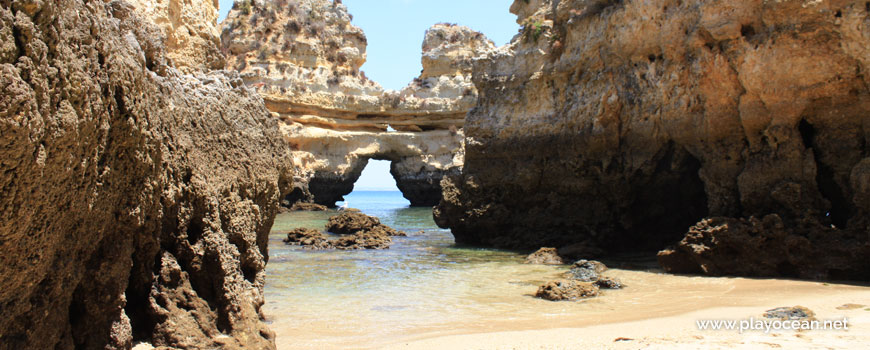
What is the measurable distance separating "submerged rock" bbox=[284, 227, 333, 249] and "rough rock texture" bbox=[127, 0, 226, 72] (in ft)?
24.6

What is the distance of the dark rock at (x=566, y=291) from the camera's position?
6.99 metres

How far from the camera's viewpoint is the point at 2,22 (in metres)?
2.03

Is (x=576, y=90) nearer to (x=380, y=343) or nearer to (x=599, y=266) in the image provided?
(x=599, y=266)

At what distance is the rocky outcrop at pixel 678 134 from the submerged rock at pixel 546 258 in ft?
4.04

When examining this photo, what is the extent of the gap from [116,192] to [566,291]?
5.32 metres

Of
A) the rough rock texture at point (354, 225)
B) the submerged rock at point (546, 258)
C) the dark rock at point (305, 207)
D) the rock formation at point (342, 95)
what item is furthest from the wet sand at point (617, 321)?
the rock formation at point (342, 95)

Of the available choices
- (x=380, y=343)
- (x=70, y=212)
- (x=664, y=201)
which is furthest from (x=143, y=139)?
(x=664, y=201)

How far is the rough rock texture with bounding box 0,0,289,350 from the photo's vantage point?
2.18 m

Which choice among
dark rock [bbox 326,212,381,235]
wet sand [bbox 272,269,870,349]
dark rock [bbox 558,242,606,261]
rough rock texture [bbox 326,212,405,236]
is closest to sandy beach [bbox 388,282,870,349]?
wet sand [bbox 272,269,870,349]

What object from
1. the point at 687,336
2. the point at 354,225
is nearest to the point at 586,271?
the point at 687,336

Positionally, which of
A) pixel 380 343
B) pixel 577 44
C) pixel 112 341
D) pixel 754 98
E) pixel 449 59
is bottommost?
→ pixel 380 343

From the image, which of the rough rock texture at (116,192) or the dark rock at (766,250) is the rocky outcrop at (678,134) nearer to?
the dark rock at (766,250)

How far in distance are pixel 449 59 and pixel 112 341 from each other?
3101cm

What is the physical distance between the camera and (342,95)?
30.7m
